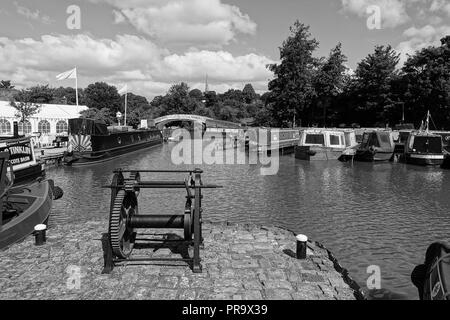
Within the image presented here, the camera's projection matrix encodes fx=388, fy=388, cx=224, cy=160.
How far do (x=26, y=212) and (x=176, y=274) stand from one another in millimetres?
5270

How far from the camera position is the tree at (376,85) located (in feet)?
191

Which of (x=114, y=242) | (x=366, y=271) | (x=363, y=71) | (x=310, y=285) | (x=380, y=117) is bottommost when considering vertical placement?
(x=366, y=271)

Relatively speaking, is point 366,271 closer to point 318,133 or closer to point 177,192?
point 177,192

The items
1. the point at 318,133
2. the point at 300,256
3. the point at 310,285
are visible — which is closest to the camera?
the point at 310,285

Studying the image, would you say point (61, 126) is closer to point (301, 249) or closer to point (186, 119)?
point (186, 119)

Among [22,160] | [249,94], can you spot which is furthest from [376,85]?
[249,94]

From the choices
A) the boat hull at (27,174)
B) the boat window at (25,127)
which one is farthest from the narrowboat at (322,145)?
the boat window at (25,127)

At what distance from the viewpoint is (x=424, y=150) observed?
99.6 feet

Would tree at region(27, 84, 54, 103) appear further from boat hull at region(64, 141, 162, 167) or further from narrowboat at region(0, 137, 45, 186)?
narrowboat at region(0, 137, 45, 186)

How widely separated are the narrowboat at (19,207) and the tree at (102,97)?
9513cm

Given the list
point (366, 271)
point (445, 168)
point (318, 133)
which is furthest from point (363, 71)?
point (366, 271)

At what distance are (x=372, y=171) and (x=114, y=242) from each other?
76.9 ft

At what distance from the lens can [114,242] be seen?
21.1 feet

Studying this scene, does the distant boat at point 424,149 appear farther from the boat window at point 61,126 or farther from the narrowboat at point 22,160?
the boat window at point 61,126
